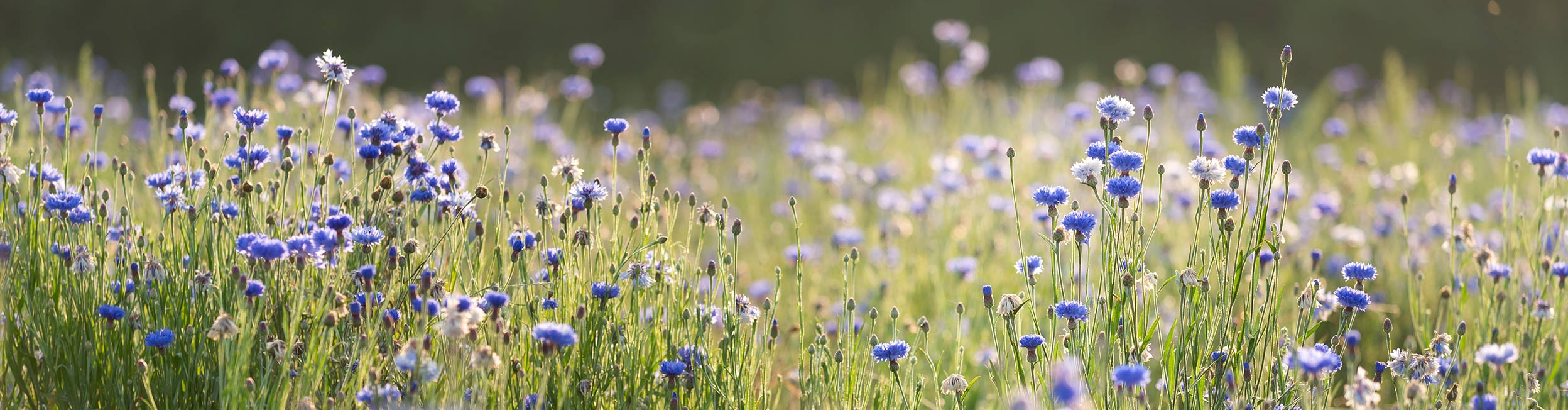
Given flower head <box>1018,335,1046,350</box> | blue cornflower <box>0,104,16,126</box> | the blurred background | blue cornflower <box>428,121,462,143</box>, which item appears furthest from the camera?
the blurred background

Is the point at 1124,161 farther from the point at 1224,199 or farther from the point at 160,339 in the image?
the point at 160,339

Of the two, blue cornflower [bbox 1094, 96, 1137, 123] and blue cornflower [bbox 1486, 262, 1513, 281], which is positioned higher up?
blue cornflower [bbox 1094, 96, 1137, 123]

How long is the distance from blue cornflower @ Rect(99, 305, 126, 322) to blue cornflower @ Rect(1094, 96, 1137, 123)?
1.66 metres

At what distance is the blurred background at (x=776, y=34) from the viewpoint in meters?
8.56

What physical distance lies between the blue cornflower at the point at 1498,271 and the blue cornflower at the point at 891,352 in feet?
4.06

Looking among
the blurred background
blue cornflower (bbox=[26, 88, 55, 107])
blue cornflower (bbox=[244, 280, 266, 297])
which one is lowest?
blue cornflower (bbox=[244, 280, 266, 297])

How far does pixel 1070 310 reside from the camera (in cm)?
190

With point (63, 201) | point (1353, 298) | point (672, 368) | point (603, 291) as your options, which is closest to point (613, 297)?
point (603, 291)

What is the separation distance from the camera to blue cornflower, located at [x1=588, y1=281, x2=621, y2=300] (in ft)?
6.45

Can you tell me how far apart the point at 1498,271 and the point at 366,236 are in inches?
83.3

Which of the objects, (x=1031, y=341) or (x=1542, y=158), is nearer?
(x=1031, y=341)

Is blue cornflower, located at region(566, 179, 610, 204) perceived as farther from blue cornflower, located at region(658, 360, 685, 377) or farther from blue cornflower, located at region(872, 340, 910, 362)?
blue cornflower, located at region(872, 340, 910, 362)

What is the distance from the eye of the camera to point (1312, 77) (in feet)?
29.8

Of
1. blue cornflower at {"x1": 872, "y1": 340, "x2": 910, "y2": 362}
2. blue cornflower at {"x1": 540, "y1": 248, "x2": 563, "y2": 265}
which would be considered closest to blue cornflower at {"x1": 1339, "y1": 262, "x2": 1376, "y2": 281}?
blue cornflower at {"x1": 872, "y1": 340, "x2": 910, "y2": 362}
